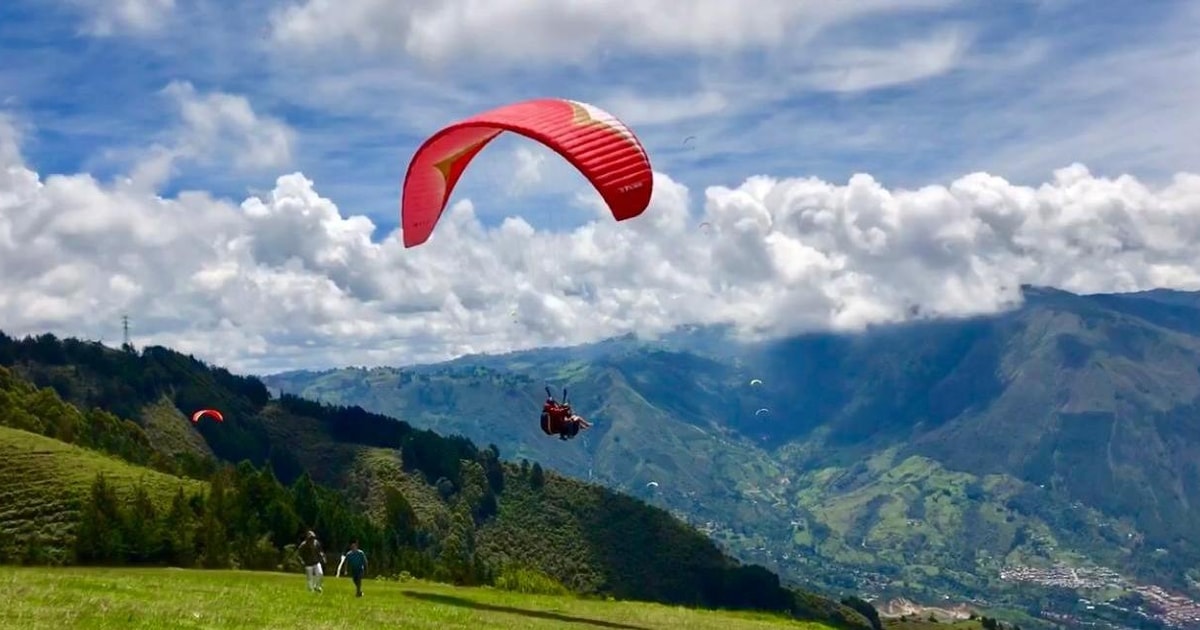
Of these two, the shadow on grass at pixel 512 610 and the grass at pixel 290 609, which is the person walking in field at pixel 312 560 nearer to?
the grass at pixel 290 609

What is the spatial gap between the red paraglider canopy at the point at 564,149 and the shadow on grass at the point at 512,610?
14281 millimetres

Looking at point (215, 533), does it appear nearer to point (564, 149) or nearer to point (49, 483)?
point (49, 483)

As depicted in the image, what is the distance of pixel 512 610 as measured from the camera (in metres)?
41.2

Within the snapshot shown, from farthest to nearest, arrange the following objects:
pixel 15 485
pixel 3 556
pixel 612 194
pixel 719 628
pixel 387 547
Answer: pixel 387 547, pixel 15 485, pixel 3 556, pixel 719 628, pixel 612 194

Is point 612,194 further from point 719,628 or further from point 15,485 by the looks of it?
point 15,485

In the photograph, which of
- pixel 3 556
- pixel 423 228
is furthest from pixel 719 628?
pixel 3 556

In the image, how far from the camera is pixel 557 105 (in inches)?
1463

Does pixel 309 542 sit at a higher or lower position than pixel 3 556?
higher

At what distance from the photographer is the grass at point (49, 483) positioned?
9150 centimetres

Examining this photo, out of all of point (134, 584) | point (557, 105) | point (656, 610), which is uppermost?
point (557, 105)

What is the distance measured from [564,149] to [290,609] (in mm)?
16230

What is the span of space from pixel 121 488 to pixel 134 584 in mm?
77129

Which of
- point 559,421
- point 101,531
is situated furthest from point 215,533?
point 559,421

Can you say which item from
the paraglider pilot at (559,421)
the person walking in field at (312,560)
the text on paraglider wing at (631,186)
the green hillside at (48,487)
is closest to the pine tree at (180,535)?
the green hillside at (48,487)
